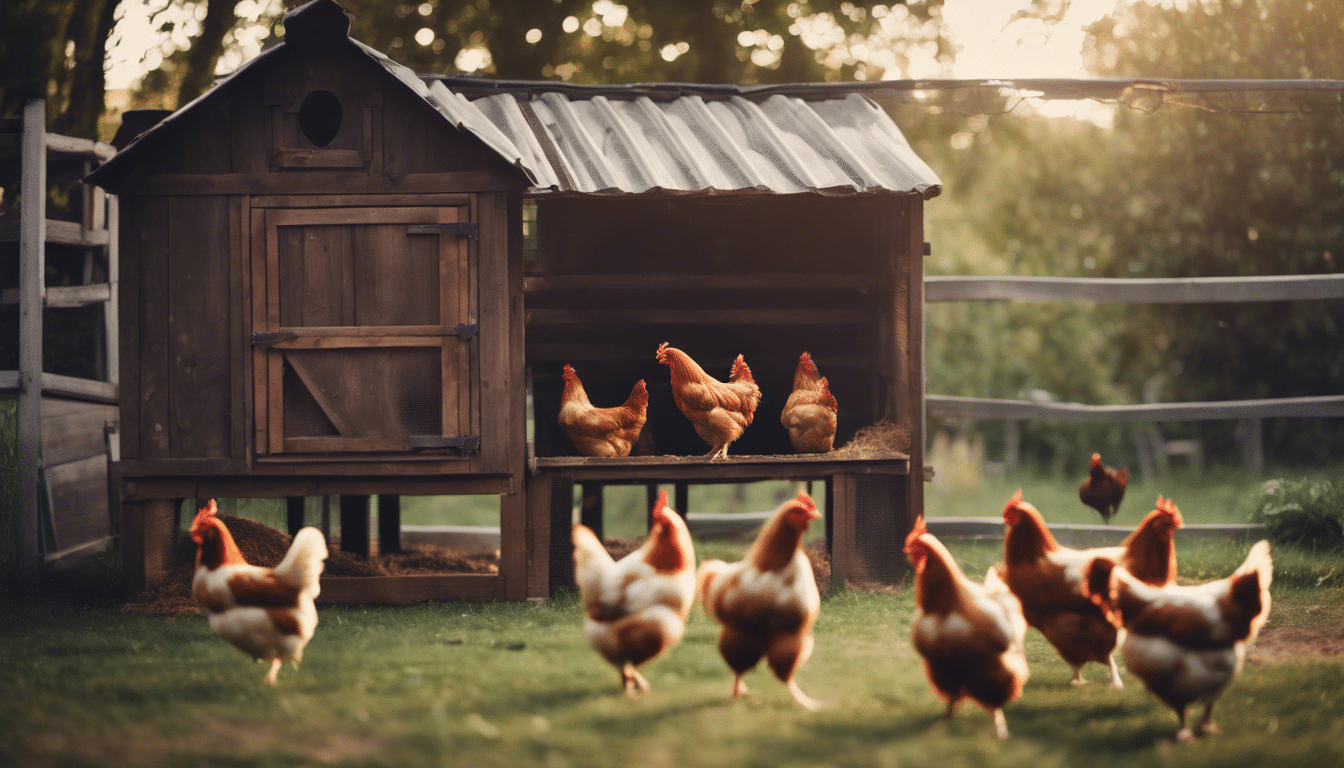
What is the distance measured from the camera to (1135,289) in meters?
8.77

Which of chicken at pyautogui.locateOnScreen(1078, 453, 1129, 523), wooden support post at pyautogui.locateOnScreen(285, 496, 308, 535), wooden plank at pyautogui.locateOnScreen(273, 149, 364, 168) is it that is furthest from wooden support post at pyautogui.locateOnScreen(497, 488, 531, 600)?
chicken at pyautogui.locateOnScreen(1078, 453, 1129, 523)

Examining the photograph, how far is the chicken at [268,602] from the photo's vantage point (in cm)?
496

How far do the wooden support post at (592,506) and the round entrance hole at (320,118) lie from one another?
10.9 ft

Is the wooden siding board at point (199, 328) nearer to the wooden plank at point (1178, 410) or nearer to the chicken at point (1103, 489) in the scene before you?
the wooden plank at point (1178, 410)

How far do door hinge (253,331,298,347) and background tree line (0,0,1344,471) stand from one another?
558 cm

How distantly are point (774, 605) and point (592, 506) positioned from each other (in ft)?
14.9

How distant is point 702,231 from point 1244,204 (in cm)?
954

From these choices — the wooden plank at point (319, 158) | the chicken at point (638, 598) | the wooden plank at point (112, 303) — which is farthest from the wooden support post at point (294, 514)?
the chicken at point (638, 598)

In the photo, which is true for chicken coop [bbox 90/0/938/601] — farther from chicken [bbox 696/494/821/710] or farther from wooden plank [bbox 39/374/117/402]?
chicken [bbox 696/494/821/710]

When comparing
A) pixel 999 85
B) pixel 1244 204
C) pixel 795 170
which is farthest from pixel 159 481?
pixel 1244 204

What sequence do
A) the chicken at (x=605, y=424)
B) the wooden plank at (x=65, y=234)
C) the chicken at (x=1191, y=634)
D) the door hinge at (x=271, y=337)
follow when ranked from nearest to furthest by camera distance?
the chicken at (x=1191, y=634), the door hinge at (x=271, y=337), the chicken at (x=605, y=424), the wooden plank at (x=65, y=234)

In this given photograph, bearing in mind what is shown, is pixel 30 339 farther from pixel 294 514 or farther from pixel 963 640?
pixel 963 640

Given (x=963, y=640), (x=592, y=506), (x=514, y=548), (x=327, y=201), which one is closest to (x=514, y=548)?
(x=514, y=548)

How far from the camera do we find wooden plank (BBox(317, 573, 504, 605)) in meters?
6.86
